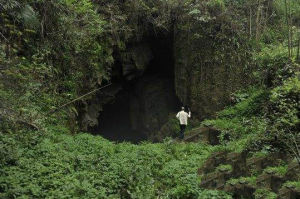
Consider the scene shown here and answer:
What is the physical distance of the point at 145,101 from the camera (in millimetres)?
21797

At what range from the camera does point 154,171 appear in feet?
38.5

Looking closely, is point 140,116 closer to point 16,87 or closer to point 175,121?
point 175,121

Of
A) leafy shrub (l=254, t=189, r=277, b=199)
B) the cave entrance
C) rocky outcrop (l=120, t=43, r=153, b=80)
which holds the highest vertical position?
rocky outcrop (l=120, t=43, r=153, b=80)

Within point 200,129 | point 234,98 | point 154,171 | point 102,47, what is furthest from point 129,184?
point 234,98

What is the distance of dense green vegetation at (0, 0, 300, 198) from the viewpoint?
9.38m

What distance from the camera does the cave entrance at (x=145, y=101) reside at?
20406 mm

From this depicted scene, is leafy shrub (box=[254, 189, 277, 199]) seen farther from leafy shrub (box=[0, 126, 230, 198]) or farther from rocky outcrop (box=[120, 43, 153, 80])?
rocky outcrop (box=[120, 43, 153, 80])

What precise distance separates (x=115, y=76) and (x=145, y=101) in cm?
315

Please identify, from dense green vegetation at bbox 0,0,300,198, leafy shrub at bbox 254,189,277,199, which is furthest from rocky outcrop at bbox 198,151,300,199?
dense green vegetation at bbox 0,0,300,198

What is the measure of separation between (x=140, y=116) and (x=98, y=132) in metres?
2.75

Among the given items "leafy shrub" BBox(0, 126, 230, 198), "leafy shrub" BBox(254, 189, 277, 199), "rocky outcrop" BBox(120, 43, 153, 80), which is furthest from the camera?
"rocky outcrop" BBox(120, 43, 153, 80)

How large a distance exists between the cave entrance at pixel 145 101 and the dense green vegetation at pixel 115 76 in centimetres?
100

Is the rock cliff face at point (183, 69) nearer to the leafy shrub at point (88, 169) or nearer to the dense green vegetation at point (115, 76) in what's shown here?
the dense green vegetation at point (115, 76)

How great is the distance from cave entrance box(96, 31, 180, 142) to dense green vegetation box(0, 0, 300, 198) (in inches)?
39.3
